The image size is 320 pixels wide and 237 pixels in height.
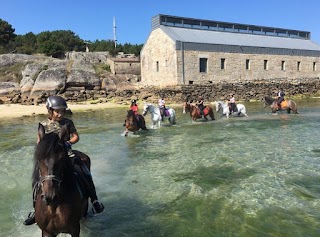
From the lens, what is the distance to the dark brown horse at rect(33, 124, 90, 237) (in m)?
3.52

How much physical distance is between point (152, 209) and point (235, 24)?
43650 millimetres

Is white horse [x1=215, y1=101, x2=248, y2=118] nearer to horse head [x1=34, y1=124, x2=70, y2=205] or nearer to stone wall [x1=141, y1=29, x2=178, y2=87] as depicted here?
stone wall [x1=141, y1=29, x2=178, y2=87]

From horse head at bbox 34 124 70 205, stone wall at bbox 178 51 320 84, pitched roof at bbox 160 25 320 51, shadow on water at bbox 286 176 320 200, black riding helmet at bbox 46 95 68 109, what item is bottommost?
shadow on water at bbox 286 176 320 200

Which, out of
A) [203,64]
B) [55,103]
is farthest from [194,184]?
[203,64]

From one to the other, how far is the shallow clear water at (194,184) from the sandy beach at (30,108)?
41.1 feet

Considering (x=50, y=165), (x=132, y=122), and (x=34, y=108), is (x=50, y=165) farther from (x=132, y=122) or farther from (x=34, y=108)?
(x=34, y=108)

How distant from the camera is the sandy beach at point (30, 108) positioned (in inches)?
1013

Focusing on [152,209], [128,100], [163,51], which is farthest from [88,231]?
[163,51]

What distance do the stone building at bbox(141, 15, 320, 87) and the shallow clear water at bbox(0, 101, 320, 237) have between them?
74.5ft

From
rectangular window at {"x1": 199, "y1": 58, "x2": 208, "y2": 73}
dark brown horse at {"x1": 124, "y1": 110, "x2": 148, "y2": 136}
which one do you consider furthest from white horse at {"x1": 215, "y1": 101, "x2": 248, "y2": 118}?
rectangular window at {"x1": 199, "y1": 58, "x2": 208, "y2": 73}

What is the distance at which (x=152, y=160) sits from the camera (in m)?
10.1

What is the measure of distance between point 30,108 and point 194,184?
24.0m

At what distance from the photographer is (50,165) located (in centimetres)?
353

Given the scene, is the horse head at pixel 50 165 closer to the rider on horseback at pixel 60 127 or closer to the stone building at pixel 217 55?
the rider on horseback at pixel 60 127
